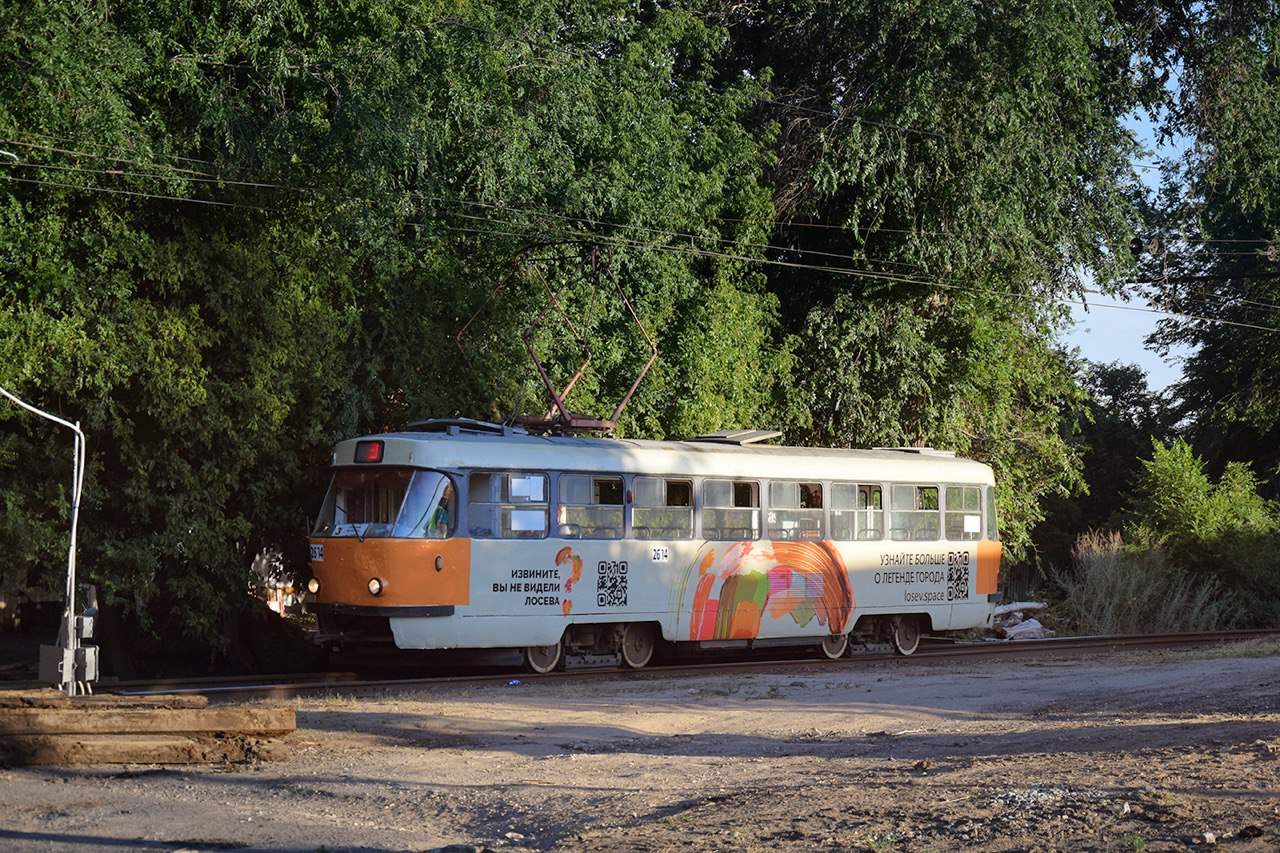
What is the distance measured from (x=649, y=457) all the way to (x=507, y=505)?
2.29 m

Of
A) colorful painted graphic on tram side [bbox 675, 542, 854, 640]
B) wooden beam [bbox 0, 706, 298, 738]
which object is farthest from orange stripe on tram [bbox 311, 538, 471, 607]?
wooden beam [bbox 0, 706, 298, 738]

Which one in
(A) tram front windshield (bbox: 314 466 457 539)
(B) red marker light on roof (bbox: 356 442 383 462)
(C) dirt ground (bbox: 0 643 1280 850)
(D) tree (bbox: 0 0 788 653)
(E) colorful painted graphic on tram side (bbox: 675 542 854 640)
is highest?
(D) tree (bbox: 0 0 788 653)

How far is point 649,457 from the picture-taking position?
19.0 metres

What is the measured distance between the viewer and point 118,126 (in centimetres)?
Result: 1639

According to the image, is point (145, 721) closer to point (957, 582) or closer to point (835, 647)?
point (835, 647)

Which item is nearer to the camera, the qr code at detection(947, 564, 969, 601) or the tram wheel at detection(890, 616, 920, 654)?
the tram wheel at detection(890, 616, 920, 654)

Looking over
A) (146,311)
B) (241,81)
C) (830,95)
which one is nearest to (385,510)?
(146,311)

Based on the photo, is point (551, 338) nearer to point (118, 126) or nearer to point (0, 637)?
point (118, 126)

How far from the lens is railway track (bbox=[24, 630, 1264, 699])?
50.8 ft

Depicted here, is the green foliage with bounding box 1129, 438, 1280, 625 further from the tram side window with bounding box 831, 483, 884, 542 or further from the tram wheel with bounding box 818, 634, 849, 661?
the tram wheel with bounding box 818, 634, 849, 661

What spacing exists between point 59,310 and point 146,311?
1036mm

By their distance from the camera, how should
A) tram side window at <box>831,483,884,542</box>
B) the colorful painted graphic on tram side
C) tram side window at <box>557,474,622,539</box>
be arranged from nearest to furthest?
tram side window at <box>557,474,622,539</box>, the colorful painted graphic on tram side, tram side window at <box>831,483,884,542</box>

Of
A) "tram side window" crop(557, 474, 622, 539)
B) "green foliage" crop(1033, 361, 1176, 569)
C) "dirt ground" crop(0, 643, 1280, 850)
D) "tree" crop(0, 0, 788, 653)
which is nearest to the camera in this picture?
"dirt ground" crop(0, 643, 1280, 850)

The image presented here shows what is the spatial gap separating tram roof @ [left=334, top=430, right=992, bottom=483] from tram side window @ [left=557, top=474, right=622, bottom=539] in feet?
0.59
